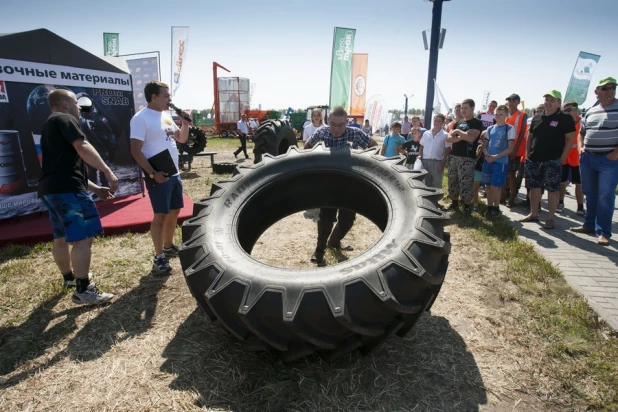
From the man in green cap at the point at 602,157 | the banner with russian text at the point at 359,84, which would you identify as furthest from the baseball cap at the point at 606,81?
the banner with russian text at the point at 359,84

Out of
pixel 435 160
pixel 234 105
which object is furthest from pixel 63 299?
pixel 234 105

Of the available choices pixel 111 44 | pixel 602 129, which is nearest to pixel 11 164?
pixel 602 129

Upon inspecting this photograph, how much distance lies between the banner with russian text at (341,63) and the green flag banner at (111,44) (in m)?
13.0

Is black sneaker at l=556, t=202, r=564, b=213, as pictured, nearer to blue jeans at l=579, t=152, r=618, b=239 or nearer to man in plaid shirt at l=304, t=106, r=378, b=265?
blue jeans at l=579, t=152, r=618, b=239

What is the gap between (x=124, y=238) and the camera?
4598 mm

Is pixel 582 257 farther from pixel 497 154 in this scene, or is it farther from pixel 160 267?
pixel 160 267

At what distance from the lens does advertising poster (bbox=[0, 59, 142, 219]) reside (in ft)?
15.9

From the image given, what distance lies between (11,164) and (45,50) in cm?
174

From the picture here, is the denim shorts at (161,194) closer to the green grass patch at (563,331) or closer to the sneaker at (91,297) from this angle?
the sneaker at (91,297)

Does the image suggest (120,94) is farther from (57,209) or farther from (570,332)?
(570,332)

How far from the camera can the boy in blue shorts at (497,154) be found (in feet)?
17.6

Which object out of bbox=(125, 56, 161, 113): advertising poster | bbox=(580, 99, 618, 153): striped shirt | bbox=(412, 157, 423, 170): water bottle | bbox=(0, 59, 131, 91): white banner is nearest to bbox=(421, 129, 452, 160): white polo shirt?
bbox=(412, 157, 423, 170): water bottle

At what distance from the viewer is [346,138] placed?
380 centimetres

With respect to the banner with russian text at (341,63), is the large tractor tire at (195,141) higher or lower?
lower
